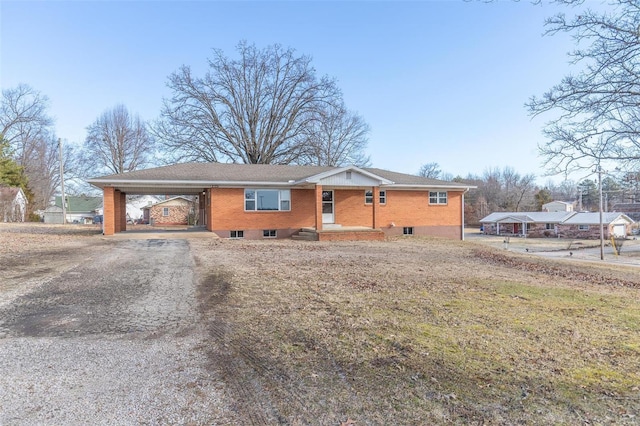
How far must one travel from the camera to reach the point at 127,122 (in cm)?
3928

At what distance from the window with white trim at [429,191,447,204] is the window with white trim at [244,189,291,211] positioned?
363 inches

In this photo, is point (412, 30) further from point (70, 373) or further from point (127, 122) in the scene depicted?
point (127, 122)

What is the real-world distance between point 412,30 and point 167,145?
79.1ft

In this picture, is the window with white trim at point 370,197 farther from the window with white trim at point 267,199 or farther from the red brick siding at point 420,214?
the window with white trim at point 267,199

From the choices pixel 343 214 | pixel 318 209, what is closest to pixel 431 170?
pixel 343 214

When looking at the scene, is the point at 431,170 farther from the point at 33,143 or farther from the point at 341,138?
the point at 33,143

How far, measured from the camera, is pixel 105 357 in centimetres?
334

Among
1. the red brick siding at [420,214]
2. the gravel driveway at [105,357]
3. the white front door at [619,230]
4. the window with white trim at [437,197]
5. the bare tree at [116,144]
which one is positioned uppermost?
the bare tree at [116,144]

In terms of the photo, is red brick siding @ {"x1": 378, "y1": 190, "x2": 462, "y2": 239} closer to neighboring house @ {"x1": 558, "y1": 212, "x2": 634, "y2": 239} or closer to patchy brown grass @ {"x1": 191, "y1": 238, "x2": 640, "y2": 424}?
patchy brown grass @ {"x1": 191, "y1": 238, "x2": 640, "y2": 424}

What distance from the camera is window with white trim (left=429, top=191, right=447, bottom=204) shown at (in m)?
22.3

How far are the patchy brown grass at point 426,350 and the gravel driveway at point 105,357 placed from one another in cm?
32

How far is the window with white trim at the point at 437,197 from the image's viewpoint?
73.3ft

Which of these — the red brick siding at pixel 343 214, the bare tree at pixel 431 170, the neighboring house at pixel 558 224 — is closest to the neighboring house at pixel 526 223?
the neighboring house at pixel 558 224

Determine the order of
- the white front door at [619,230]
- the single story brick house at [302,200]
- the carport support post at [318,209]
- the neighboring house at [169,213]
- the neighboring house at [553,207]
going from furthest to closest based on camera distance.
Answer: the neighboring house at [553,207] → the white front door at [619,230] → the neighboring house at [169,213] → the carport support post at [318,209] → the single story brick house at [302,200]
